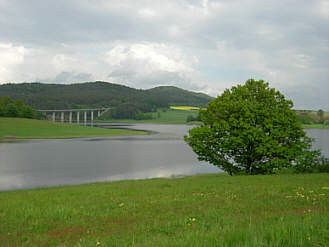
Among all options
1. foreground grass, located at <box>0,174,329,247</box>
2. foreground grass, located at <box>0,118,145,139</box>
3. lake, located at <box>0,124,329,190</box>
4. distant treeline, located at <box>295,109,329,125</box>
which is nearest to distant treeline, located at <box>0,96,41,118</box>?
foreground grass, located at <box>0,118,145,139</box>

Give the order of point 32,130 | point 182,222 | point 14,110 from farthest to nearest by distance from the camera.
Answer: point 14,110 → point 32,130 → point 182,222

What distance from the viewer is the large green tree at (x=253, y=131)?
76.0 ft

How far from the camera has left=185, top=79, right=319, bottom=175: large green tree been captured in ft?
76.0

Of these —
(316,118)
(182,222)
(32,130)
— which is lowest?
(32,130)

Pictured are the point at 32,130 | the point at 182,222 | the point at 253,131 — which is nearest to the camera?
the point at 182,222

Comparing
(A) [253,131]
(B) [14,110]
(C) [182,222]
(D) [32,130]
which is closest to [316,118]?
(D) [32,130]

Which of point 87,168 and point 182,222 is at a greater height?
point 182,222

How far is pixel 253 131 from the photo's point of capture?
904 inches

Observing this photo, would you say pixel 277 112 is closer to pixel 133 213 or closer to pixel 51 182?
pixel 133 213

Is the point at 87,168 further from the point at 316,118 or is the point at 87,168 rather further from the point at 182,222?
the point at 316,118

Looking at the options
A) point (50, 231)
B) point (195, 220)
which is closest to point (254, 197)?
point (195, 220)

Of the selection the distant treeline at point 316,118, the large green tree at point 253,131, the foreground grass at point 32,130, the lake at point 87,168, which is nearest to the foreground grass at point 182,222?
the large green tree at point 253,131

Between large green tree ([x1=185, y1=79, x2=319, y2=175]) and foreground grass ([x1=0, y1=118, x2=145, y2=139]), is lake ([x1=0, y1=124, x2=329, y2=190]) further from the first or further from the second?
foreground grass ([x1=0, y1=118, x2=145, y2=139])

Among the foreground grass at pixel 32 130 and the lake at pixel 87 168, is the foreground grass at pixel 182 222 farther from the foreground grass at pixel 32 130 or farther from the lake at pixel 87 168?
the foreground grass at pixel 32 130
